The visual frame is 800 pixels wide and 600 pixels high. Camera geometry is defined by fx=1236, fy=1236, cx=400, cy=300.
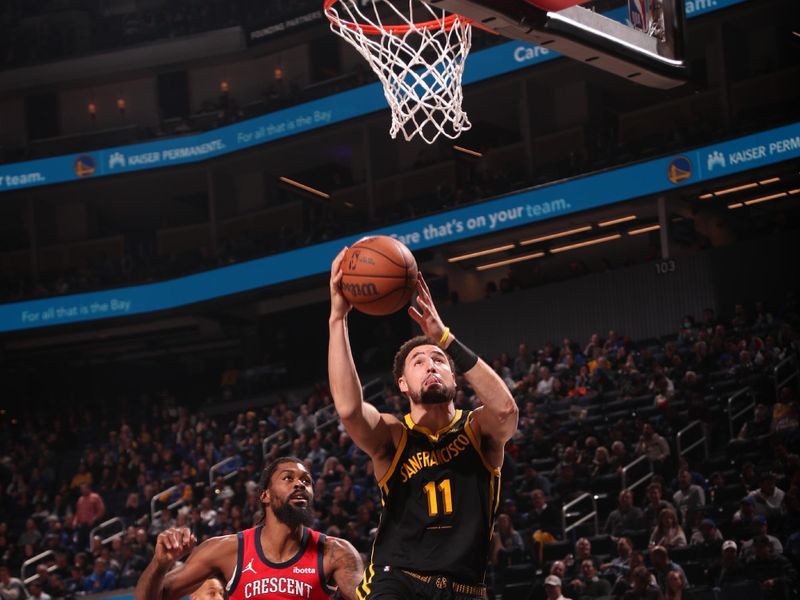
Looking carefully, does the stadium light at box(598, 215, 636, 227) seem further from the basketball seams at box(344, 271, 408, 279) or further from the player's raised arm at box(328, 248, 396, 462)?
the player's raised arm at box(328, 248, 396, 462)

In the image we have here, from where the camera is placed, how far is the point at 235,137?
26.4 m

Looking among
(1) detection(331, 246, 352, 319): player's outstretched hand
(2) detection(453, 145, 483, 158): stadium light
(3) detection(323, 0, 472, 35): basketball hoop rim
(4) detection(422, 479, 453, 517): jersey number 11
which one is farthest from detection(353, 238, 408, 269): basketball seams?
(2) detection(453, 145, 483, 158): stadium light

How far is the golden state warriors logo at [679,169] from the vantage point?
19797 mm

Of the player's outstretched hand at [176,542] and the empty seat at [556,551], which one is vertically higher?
the player's outstretched hand at [176,542]

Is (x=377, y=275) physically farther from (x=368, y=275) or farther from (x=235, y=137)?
(x=235, y=137)

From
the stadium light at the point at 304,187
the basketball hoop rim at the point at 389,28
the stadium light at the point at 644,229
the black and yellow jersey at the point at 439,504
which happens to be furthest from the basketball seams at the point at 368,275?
the stadium light at the point at 304,187

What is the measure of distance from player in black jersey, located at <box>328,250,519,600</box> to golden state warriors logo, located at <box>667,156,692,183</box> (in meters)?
15.5

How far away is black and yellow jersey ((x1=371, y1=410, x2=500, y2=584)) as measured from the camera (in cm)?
481

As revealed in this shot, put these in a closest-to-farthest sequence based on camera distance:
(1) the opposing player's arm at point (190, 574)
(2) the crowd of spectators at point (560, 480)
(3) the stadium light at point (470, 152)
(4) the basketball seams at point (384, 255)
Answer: (4) the basketball seams at point (384, 255) → (1) the opposing player's arm at point (190, 574) → (2) the crowd of spectators at point (560, 480) → (3) the stadium light at point (470, 152)

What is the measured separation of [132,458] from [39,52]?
517 inches

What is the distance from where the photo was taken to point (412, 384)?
4980 mm

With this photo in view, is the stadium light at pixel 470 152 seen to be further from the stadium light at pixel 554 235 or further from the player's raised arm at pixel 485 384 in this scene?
the player's raised arm at pixel 485 384

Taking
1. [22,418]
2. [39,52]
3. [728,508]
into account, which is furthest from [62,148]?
[728,508]

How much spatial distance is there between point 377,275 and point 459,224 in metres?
17.4
